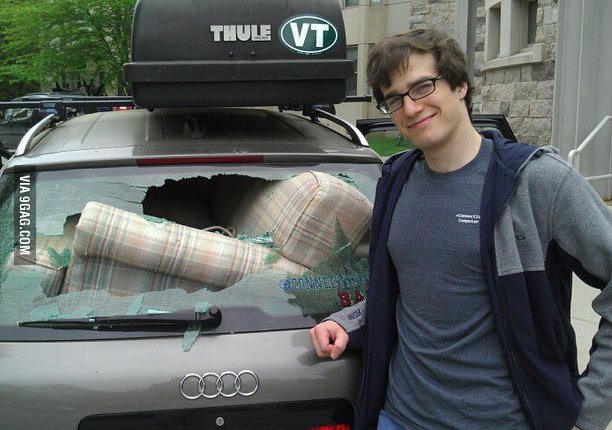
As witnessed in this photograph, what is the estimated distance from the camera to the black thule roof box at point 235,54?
136 inches

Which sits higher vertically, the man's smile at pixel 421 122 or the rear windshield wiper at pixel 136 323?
the man's smile at pixel 421 122

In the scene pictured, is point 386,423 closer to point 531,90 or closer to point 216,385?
point 216,385

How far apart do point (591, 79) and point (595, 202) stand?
952 cm

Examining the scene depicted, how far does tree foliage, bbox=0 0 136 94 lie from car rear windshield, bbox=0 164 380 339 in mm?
17606

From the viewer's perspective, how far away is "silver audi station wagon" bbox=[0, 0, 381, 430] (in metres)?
2.22

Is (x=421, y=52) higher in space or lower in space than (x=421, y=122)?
higher

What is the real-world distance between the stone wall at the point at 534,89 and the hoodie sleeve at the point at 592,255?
31.0 feet

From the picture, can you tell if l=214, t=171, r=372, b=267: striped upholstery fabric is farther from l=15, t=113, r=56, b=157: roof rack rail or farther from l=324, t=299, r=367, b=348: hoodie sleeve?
l=15, t=113, r=56, b=157: roof rack rail

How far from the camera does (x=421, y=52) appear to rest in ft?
6.86

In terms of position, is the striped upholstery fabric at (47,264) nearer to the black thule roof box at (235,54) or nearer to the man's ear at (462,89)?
the black thule roof box at (235,54)

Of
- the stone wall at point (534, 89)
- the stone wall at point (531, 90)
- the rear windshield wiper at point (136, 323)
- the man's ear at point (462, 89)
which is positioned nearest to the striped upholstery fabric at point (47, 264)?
the rear windshield wiper at point (136, 323)

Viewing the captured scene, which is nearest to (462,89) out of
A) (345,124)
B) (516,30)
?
(345,124)

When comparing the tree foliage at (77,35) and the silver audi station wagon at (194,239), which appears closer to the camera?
the silver audi station wagon at (194,239)

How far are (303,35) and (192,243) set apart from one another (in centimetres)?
141
